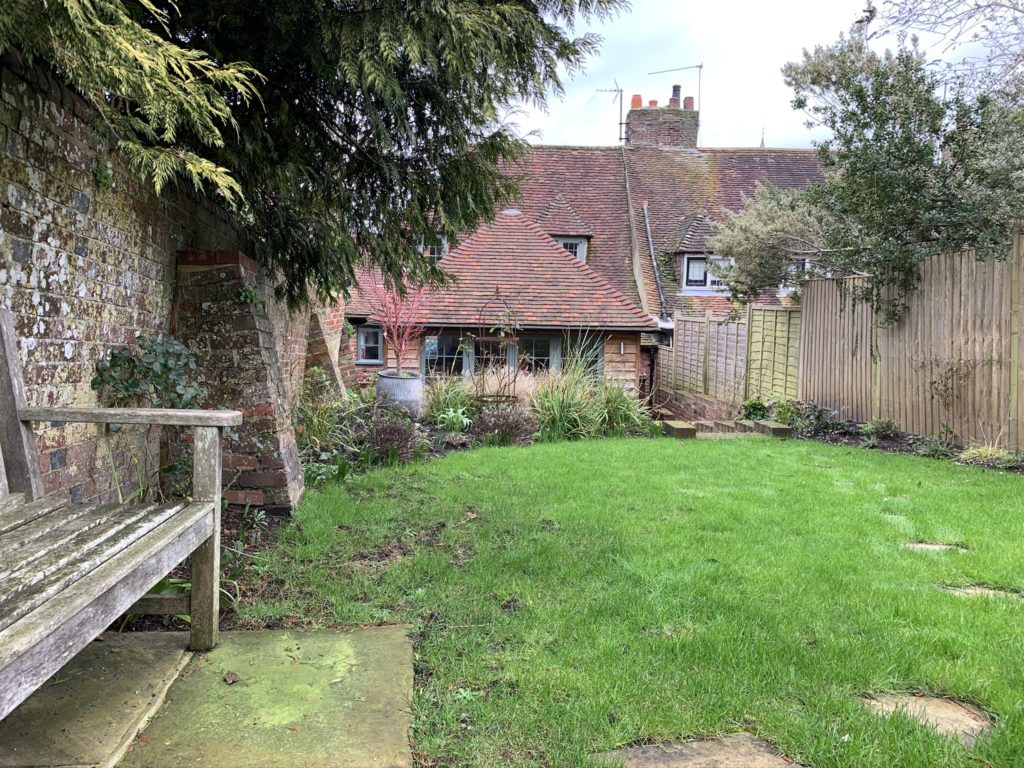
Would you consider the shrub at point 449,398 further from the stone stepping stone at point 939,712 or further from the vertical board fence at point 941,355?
the stone stepping stone at point 939,712

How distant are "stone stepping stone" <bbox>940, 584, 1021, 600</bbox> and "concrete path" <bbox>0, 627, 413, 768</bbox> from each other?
2.65 m

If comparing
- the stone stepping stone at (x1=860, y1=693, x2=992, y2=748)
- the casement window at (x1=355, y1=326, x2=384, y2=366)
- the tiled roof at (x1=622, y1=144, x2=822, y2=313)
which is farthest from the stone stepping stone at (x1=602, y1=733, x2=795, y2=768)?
the tiled roof at (x1=622, y1=144, x2=822, y2=313)

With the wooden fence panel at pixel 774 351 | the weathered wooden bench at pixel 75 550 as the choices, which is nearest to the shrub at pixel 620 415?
the wooden fence panel at pixel 774 351

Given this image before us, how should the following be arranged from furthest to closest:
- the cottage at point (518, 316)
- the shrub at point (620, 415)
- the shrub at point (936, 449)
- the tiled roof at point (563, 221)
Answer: the tiled roof at point (563, 221) → the cottage at point (518, 316) → the shrub at point (620, 415) → the shrub at point (936, 449)

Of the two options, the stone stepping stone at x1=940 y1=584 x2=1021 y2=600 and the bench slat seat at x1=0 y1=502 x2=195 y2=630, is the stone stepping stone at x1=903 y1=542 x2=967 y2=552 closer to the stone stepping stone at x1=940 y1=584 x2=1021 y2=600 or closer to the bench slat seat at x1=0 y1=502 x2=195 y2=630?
the stone stepping stone at x1=940 y1=584 x2=1021 y2=600

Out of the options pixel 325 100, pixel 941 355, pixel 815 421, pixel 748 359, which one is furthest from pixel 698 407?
pixel 325 100

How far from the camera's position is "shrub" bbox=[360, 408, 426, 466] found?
22.1 ft

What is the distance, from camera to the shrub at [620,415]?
9.61 meters

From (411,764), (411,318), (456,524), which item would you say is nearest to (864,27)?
(411,318)

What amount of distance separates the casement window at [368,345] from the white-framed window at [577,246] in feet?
18.0

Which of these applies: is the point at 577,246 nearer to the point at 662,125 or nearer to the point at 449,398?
the point at 662,125

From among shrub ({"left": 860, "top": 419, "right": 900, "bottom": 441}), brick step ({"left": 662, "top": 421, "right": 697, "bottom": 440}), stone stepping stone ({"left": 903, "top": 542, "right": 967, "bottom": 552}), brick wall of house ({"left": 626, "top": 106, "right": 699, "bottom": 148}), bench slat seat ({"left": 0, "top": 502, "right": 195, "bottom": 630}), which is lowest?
stone stepping stone ({"left": 903, "top": 542, "right": 967, "bottom": 552})

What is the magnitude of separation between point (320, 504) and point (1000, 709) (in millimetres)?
3956

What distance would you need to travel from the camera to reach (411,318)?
12.4 m
